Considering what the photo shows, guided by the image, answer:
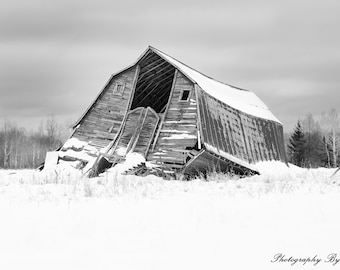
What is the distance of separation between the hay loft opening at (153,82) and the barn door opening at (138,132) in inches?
106

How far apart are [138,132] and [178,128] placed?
230 centimetres

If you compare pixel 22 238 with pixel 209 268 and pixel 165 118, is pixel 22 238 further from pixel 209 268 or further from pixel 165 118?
pixel 165 118

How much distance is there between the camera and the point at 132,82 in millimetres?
20406

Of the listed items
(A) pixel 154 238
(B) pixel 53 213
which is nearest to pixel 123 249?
(A) pixel 154 238

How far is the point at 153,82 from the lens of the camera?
23.0 m

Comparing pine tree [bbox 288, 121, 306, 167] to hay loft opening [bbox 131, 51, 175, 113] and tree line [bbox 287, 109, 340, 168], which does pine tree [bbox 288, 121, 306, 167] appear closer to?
tree line [bbox 287, 109, 340, 168]

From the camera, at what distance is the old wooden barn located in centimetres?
1805

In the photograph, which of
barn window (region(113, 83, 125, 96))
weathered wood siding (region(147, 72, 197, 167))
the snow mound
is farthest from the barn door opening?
barn window (region(113, 83, 125, 96))

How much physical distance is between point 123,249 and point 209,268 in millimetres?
1169

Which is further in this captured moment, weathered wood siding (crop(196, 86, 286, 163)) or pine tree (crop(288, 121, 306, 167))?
pine tree (crop(288, 121, 306, 167))

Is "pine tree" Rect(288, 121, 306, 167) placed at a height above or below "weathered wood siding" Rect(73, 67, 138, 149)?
below

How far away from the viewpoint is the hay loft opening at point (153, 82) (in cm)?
2070

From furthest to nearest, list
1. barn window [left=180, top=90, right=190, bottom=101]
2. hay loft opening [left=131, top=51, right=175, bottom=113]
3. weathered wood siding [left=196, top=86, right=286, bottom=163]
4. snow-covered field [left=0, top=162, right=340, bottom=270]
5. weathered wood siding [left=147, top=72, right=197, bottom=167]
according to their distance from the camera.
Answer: hay loft opening [left=131, top=51, right=175, bottom=113], barn window [left=180, top=90, right=190, bottom=101], weathered wood siding [left=196, top=86, right=286, bottom=163], weathered wood siding [left=147, top=72, right=197, bottom=167], snow-covered field [left=0, top=162, right=340, bottom=270]

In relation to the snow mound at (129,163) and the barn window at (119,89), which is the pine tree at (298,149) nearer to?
the barn window at (119,89)
